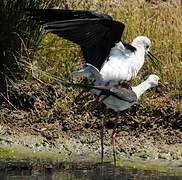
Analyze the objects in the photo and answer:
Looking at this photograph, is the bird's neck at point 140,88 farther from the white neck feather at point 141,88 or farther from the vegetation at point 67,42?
the vegetation at point 67,42

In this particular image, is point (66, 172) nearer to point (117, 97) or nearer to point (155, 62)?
point (117, 97)

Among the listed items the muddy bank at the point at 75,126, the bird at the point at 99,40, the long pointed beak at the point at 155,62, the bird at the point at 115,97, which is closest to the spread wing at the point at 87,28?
the bird at the point at 99,40

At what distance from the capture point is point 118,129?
8547 mm

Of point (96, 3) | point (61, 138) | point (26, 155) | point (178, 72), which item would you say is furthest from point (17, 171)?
point (96, 3)

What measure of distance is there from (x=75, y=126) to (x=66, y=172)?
4.50 ft

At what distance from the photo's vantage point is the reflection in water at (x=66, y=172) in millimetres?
7035

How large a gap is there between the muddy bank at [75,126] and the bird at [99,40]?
73cm

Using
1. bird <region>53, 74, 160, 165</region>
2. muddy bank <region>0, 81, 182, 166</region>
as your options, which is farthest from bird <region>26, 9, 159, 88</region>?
muddy bank <region>0, 81, 182, 166</region>

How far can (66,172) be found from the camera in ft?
23.7

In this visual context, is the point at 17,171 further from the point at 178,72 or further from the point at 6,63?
the point at 178,72

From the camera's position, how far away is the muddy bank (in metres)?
8.06

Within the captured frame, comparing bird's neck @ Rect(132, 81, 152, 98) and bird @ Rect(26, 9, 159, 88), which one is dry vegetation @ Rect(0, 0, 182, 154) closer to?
bird's neck @ Rect(132, 81, 152, 98)

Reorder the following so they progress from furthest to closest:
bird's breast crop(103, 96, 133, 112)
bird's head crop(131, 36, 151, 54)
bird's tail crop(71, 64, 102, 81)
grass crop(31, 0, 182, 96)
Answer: grass crop(31, 0, 182, 96), bird's head crop(131, 36, 151, 54), bird's breast crop(103, 96, 133, 112), bird's tail crop(71, 64, 102, 81)

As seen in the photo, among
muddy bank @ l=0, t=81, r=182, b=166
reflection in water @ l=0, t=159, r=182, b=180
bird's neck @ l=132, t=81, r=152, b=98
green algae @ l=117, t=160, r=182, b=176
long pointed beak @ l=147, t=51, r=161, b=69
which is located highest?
long pointed beak @ l=147, t=51, r=161, b=69
